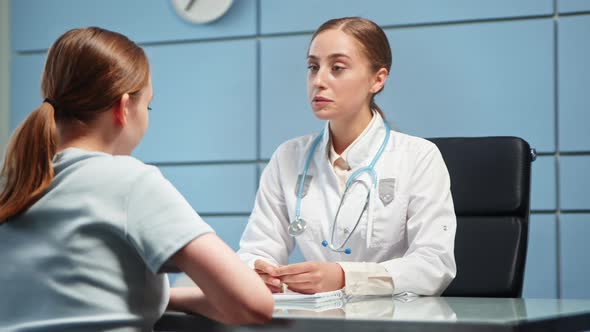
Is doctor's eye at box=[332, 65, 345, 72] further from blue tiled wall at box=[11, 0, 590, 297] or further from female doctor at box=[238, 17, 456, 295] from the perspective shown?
blue tiled wall at box=[11, 0, 590, 297]

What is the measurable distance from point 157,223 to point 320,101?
88cm

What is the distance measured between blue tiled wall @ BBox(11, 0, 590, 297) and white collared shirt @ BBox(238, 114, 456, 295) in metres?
0.87

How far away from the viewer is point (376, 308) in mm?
1188

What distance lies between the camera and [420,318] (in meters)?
1.01

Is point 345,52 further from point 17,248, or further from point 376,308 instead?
point 17,248

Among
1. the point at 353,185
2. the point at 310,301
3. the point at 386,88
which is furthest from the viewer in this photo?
the point at 386,88

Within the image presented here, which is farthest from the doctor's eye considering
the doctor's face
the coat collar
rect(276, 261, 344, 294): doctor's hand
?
rect(276, 261, 344, 294): doctor's hand

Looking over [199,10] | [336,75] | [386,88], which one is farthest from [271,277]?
[199,10]

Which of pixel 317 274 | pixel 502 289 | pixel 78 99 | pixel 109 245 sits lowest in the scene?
pixel 502 289

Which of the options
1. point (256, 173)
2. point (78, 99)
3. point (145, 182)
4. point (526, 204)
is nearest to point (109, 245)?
point (145, 182)

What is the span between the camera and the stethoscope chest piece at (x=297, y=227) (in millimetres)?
1737

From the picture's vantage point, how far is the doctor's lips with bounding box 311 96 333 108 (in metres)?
1.81

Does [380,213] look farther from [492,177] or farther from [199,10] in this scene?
[199,10]

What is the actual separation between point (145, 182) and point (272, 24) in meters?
1.95
